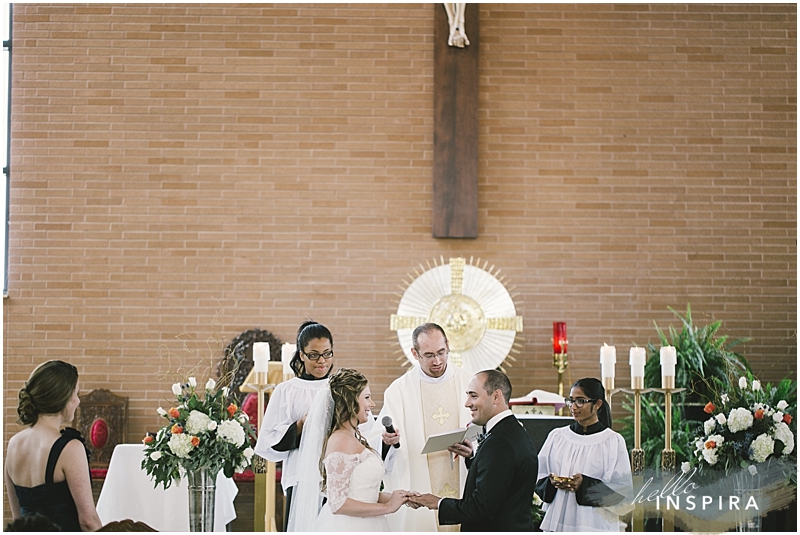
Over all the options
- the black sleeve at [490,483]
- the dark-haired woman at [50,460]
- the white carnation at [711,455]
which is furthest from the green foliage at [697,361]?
the dark-haired woman at [50,460]

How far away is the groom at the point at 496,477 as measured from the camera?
4031mm

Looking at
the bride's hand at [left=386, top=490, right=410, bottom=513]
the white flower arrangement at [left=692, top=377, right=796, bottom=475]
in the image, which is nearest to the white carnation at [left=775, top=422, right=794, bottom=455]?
the white flower arrangement at [left=692, top=377, right=796, bottom=475]

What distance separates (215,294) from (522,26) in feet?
12.5

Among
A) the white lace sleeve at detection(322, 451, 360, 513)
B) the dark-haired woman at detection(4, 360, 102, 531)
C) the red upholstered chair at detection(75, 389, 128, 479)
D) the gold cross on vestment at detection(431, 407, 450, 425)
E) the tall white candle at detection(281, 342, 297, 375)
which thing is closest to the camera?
the dark-haired woman at detection(4, 360, 102, 531)

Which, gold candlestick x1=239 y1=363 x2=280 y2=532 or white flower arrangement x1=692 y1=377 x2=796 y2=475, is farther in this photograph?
gold candlestick x1=239 y1=363 x2=280 y2=532

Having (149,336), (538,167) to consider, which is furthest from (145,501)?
(538,167)

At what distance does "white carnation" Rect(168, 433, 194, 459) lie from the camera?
187 inches

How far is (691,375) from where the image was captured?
7613mm

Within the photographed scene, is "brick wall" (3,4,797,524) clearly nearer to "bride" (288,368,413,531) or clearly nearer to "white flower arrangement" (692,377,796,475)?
"white flower arrangement" (692,377,796,475)

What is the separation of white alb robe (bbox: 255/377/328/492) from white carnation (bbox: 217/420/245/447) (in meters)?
0.46

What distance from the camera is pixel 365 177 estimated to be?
845 cm

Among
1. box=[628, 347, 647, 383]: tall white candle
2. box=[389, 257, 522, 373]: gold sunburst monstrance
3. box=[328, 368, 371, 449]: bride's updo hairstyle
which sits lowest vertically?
box=[328, 368, 371, 449]: bride's updo hairstyle

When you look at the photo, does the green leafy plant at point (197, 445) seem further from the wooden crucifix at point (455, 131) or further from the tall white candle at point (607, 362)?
the wooden crucifix at point (455, 131)

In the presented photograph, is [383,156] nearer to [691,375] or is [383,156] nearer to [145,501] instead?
[691,375]
